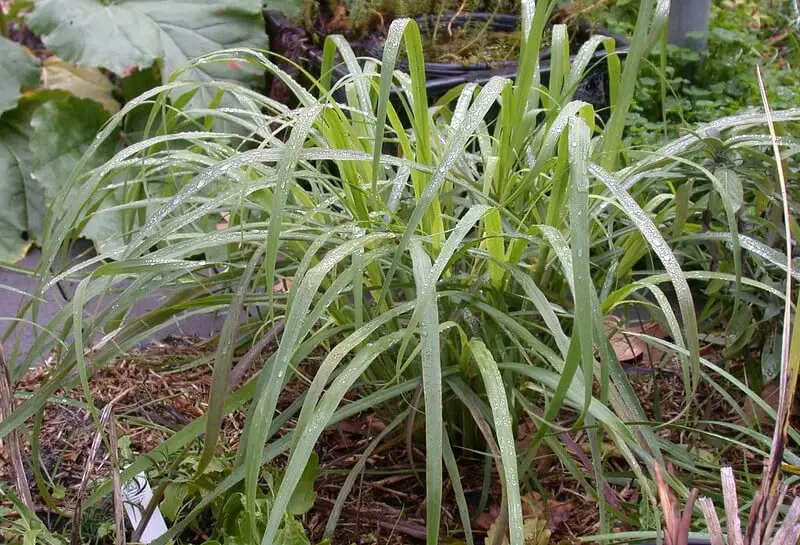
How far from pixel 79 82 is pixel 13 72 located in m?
0.26

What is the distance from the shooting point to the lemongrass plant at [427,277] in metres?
0.83

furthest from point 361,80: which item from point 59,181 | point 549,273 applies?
point 59,181

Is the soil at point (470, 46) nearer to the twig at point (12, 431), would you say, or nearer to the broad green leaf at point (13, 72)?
the broad green leaf at point (13, 72)

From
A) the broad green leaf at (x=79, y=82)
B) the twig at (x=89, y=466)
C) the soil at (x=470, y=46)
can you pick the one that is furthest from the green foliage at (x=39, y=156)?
the twig at (x=89, y=466)

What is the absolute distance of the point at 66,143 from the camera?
235 cm

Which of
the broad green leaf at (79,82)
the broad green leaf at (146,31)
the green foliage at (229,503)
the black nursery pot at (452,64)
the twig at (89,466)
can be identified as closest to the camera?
→ the twig at (89,466)

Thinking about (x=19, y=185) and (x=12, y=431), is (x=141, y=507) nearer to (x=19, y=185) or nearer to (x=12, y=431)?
(x=12, y=431)

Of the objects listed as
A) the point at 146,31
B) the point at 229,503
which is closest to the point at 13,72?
the point at 146,31

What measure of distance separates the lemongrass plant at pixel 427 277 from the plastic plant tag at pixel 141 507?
0.05m

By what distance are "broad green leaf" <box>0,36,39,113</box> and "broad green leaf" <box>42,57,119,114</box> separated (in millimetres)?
154

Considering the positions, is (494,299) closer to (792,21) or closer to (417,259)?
Result: (417,259)

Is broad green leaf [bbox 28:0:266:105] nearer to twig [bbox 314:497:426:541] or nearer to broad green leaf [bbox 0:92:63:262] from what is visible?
broad green leaf [bbox 0:92:63:262]

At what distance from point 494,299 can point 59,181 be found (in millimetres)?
1662

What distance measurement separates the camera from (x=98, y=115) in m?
2.41
